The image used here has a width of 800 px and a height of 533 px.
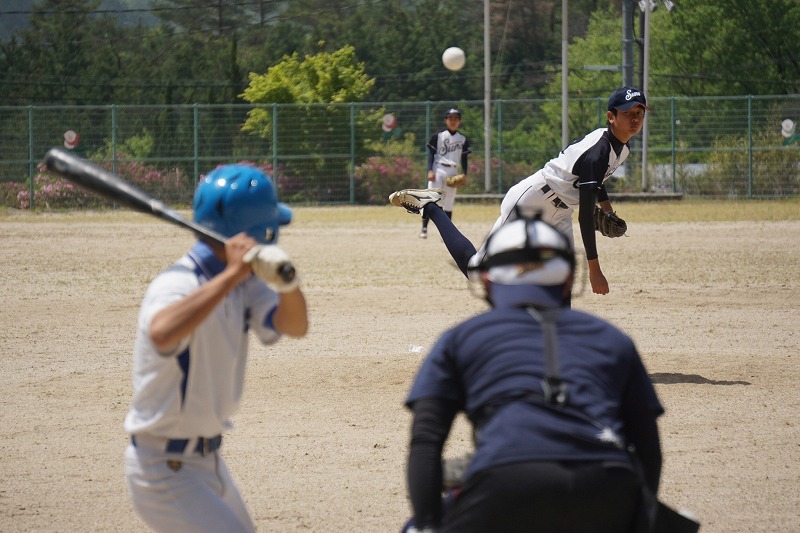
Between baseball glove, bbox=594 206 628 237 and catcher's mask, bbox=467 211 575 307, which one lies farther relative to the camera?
baseball glove, bbox=594 206 628 237

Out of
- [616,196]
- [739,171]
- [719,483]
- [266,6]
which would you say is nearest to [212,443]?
[719,483]

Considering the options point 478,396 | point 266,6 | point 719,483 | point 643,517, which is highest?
point 266,6

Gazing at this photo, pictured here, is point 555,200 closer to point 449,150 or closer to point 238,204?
point 238,204

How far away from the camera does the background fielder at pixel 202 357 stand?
3197mm

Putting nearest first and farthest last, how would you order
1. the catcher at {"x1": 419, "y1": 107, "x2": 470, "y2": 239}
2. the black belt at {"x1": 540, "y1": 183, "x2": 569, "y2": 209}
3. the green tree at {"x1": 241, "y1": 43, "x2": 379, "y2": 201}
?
the black belt at {"x1": 540, "y1": 183, "x2": 569, "y2": 209} < the catcher at {"x1": 419, "y1": 107, "x2": 470, "y2": 239} < the green tree at {"x1": 241, "y1": 43, "x2": 379, "y2": 201}

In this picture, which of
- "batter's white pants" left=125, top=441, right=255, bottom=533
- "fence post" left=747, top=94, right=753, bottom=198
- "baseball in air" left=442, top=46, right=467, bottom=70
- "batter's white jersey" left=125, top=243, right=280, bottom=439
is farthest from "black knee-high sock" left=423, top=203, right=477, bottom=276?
"fence post" left=747, top=94, right=753, bottom=198

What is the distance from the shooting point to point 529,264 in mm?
2938

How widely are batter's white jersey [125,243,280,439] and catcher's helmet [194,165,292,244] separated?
11cm

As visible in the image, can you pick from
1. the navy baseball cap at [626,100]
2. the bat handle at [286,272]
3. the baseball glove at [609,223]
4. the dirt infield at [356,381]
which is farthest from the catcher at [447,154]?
the bat handle at [286,272]

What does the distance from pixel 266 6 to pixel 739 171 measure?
70513 millimetres

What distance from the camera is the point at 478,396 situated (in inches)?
110

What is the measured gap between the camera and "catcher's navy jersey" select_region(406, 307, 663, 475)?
2.71 metres

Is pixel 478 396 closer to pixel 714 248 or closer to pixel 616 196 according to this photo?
pixel 714 248

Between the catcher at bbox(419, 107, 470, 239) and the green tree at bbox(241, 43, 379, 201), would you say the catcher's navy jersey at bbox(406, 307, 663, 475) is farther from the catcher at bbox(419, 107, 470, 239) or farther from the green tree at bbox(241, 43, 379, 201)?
the green tree at bbox(241, 43, 379, 201)
